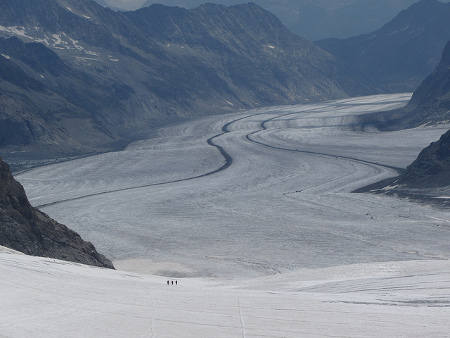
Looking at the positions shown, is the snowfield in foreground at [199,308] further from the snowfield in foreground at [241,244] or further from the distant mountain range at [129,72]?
the distant mountain range at [129,72]

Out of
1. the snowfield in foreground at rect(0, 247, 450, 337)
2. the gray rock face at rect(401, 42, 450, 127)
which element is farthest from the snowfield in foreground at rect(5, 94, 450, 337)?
the gray rock face at rect(401, 42, 450, 127)

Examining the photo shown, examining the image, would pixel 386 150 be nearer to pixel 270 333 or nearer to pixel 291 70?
pixel 270 333

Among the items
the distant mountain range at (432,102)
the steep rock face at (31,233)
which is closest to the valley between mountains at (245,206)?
the steep rock face at (31,233)

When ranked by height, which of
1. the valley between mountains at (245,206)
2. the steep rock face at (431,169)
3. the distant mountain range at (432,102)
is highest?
the distant mountain range at (432,102)

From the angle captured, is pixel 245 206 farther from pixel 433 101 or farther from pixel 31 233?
pixel 433 101

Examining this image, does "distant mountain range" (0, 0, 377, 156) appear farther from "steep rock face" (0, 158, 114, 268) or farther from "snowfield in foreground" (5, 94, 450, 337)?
"steep rock face" (0, 158, 114, 268)

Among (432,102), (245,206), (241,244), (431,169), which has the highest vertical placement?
(432,102)

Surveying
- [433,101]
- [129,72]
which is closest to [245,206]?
[433,101]
